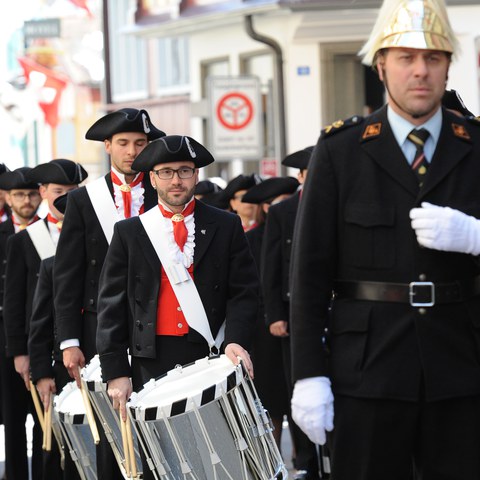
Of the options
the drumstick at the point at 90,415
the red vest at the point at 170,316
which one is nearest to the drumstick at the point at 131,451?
the red vest at the point at 170,316

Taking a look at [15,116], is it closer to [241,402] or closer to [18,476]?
[18,476]

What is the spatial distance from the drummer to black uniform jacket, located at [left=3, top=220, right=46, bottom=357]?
257 cm

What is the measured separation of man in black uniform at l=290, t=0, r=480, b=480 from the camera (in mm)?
A: 4816

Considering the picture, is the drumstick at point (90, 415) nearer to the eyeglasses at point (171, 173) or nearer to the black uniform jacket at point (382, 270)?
the eyeglasses at point (171, 173)

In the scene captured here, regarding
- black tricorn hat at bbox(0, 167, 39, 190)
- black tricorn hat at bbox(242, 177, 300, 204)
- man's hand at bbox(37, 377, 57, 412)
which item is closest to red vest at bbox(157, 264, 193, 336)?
man's hand at bbox(37, 377, 57, 412)

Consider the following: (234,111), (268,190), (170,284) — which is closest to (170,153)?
(170,284)

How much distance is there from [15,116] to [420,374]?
4995cm

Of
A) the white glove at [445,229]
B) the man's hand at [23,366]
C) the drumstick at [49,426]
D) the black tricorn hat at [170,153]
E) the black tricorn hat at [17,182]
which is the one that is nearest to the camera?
the white glove at [445,229]

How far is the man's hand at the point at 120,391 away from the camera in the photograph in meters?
7.04

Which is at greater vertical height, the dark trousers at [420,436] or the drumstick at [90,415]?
the dark trousers at [420,436]

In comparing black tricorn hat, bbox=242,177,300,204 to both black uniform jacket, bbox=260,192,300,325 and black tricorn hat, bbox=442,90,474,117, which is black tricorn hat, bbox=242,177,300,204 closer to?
black uniform jacket, bbox=260,192,300,325

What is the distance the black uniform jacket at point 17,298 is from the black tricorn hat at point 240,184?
3.16 metres

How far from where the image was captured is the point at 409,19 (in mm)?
4824

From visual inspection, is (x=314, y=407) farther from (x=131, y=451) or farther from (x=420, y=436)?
(x=131, y=451)
